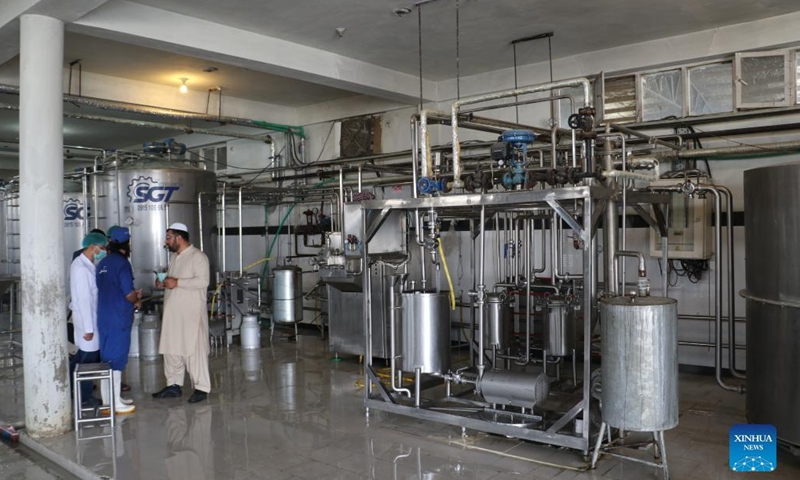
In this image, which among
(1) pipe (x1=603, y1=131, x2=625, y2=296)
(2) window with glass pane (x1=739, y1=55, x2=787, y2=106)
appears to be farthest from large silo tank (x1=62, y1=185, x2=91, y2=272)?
(2) window with glass pane (x1=739, y1=55, x2=787, y2=106)

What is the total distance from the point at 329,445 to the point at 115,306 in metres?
2.18

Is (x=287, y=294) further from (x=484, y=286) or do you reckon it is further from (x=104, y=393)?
(x=484, y=286)

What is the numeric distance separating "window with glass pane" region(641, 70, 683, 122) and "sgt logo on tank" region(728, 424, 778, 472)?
375 centimetres

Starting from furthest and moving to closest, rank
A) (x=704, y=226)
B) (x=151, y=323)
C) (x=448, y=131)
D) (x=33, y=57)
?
1. (x=448, y=131)
2. (x=151, y=323)
3. (x=704, y=226)
4. (x=33, y=57)

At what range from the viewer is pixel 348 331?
288 inches

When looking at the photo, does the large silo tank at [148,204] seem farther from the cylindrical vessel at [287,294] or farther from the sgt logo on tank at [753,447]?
the sgt logo on tank at [753,447]

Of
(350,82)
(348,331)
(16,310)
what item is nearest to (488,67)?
(350,82)

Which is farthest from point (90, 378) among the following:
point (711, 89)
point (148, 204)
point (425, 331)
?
point (711, 89)

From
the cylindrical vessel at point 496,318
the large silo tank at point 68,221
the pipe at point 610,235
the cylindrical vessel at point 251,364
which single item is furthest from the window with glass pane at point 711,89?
the large silo tank at point 68,221

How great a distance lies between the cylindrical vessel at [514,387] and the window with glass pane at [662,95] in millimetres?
3478

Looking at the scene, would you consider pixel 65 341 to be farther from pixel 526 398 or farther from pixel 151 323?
pixel 526 398

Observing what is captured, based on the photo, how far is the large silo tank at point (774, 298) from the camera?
3.97m

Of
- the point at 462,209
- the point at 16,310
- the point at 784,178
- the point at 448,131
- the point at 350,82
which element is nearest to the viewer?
the point at 784,178

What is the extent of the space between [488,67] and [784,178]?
416cm
